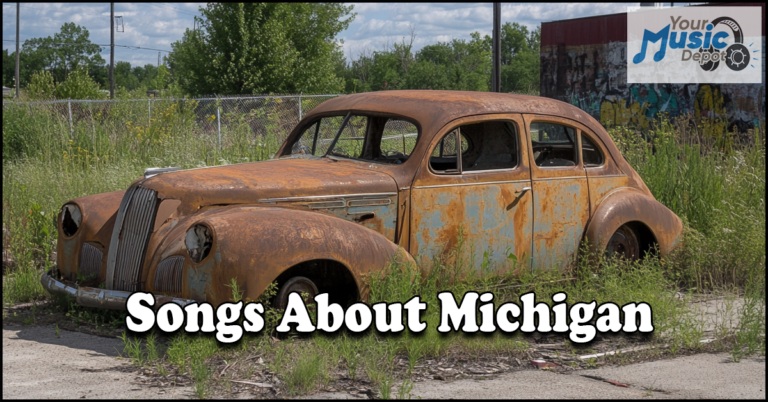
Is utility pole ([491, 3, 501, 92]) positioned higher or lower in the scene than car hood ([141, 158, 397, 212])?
higher

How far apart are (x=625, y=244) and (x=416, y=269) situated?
7.77 feet

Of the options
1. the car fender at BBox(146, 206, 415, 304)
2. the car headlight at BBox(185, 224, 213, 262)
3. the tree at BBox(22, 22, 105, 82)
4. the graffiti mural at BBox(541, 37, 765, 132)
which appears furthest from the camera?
the tree at BBox(22, 22, 105, 82)

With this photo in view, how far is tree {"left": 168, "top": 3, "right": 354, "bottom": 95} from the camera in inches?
1042

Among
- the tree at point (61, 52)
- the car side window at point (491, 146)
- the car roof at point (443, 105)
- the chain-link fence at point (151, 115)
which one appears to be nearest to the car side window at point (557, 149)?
the car roof at point (443, 105)

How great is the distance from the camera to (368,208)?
215 inches

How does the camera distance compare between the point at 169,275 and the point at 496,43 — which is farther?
the point at 496,43

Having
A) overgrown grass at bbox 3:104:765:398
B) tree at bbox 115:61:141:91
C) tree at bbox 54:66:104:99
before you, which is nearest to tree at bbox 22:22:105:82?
tree at bbox 115:61:141:91

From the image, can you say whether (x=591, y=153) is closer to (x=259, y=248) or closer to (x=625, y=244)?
(x=625, y=244)

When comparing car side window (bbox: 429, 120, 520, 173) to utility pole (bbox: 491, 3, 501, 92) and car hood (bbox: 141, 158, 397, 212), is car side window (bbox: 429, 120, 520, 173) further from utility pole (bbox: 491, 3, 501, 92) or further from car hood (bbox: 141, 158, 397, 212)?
utility pole (bbox: 491, 3, 501, 92)

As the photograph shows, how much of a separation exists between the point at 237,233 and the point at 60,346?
1564mm

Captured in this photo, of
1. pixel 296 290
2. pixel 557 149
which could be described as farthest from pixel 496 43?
pixel 296 290

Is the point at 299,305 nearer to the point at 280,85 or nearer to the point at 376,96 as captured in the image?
the point at 376,96

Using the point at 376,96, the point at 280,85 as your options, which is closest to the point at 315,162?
the point at 376,96

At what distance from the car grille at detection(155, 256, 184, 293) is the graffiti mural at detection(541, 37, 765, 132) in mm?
15788
